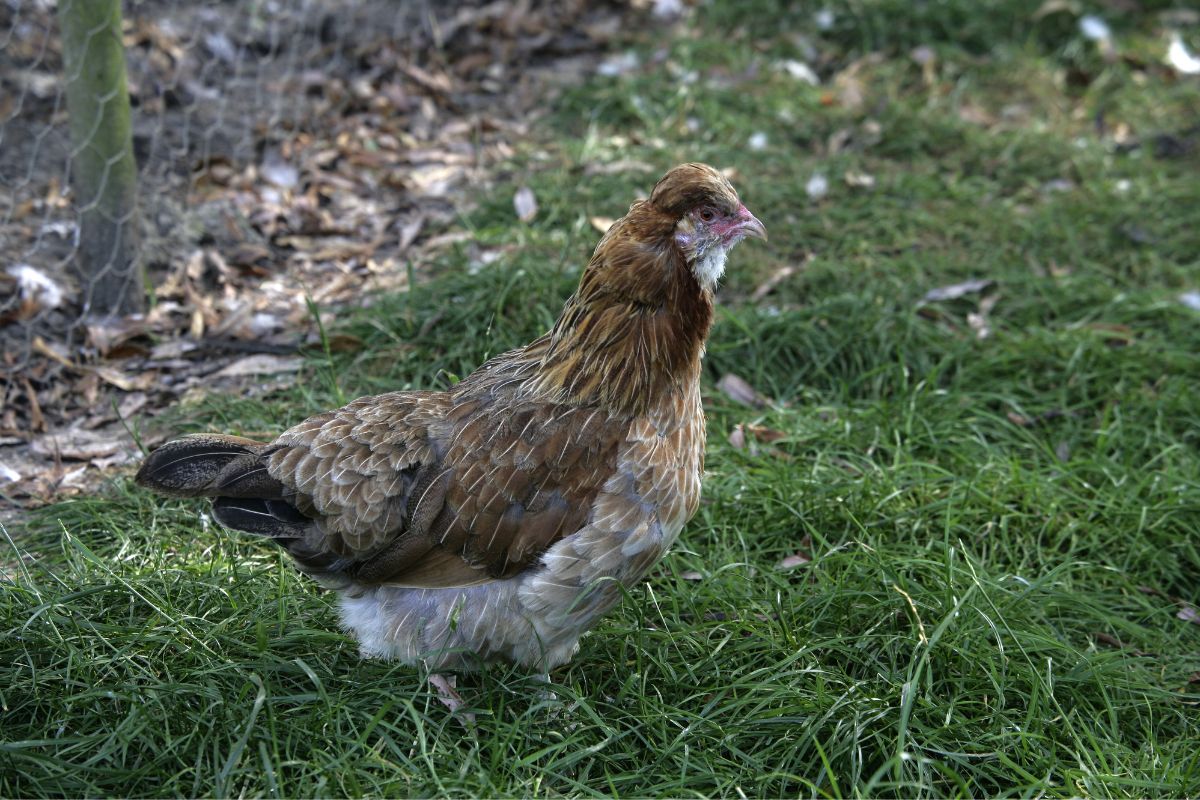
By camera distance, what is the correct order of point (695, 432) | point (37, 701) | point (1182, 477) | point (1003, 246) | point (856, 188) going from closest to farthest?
point (37, 701) → point (695, 432) → point (1182, 477) → point (1003, 246) → point (856, 188)

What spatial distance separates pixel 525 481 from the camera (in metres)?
2.87

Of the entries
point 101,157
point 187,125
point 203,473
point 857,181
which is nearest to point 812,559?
point 203,473

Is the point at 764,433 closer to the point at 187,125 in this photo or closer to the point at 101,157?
the point at 101,157

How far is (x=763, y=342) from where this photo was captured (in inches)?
178

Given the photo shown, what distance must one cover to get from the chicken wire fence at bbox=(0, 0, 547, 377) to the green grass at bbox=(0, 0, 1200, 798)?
0.85 meters

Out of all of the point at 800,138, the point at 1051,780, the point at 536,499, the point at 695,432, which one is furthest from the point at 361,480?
the point at 800,138

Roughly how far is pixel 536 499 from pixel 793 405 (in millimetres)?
1808

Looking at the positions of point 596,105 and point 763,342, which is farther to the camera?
point 596,105

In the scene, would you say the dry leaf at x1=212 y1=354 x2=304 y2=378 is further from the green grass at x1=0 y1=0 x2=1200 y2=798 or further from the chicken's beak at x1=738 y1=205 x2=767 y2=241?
the chicken's beak at x1=738 y1=205 x2=767 y2=241

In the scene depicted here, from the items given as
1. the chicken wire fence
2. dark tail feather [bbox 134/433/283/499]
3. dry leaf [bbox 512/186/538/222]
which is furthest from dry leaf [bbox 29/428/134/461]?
dry leaf [bbox 512/186/538/222]

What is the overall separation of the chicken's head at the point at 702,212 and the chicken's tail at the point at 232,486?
47.8 inches

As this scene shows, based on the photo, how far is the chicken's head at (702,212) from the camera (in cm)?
280

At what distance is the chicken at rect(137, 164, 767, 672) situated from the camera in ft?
9.32

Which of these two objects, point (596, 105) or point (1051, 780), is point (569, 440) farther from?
point (596, 105)
